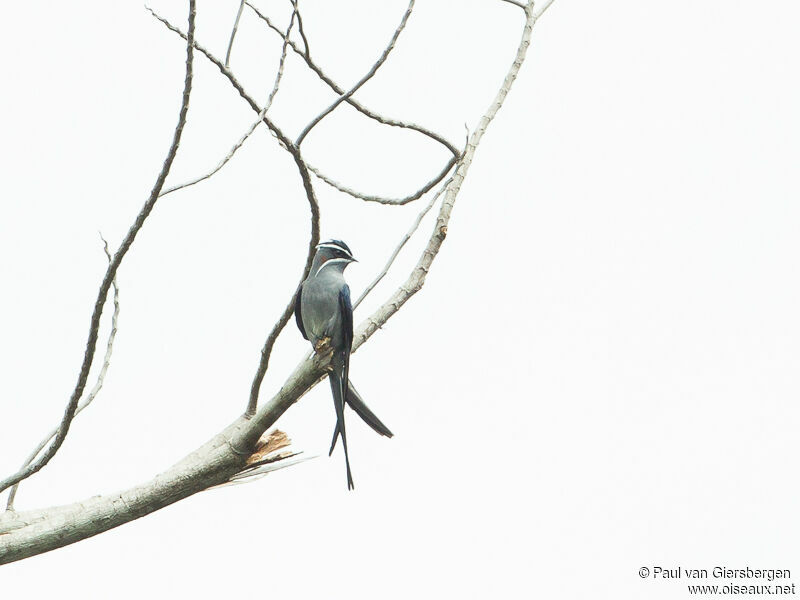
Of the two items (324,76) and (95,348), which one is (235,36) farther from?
(95,348)

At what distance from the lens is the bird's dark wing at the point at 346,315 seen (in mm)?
4941

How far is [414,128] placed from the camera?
4820 millimetres

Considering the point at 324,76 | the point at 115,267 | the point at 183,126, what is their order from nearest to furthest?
the point at 183,126 < the point at 115,267 < the point at 324,76

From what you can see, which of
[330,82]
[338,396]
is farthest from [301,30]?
[338,396]

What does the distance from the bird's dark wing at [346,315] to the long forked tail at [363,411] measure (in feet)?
0.65

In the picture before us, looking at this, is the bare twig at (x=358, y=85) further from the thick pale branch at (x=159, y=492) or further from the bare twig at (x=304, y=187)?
the thick pale branch at (x=159, y=492)

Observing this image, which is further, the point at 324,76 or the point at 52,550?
the point at 324,76

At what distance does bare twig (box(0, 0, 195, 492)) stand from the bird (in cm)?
107

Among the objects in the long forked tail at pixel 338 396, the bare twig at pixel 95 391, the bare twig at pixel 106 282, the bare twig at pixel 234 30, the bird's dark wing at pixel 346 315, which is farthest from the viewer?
the bird's dark wing at pixel 346 315

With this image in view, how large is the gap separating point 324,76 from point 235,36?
0.64m

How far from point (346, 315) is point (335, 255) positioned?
583 millimetres

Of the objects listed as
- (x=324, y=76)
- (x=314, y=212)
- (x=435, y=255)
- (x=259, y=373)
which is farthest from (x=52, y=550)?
(x=324, y=76)

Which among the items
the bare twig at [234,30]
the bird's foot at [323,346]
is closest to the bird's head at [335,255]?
the bird's foot at [323,346]

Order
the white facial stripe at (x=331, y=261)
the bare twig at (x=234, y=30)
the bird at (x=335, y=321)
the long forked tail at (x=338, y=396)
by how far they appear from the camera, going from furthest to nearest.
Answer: the white facial stripe at (x=331, y=261) → the bird at (x=335, y=321) → the long forked tail at (x=338, y=396) → the bare twig at (x=234, y=30)
